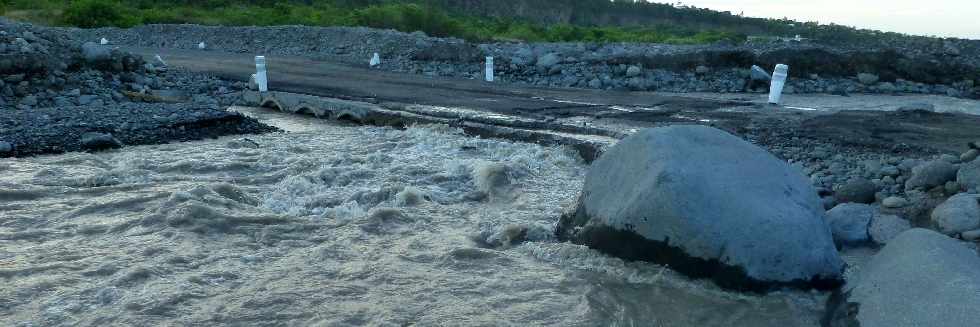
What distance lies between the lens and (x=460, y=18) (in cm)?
4706

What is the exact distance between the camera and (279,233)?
5.89 metres

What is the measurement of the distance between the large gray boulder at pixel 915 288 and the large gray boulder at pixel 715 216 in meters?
0.39

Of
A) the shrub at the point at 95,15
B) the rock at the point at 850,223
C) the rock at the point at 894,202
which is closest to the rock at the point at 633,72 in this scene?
the rock at the point at 894,202

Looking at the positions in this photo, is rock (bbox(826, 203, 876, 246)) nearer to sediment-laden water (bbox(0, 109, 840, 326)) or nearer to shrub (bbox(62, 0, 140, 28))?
sediment-laden water (bbox(0, 109, 840, 326))

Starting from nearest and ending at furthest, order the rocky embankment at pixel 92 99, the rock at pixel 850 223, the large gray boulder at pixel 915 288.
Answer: the large gray boulder at pixel 915 288
the rock at pixel 850 223
the rocky embankment at pixel 92 99

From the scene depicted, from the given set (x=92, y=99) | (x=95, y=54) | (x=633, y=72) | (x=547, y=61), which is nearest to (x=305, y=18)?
(x=547, y=61)

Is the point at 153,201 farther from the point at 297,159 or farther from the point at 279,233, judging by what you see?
the point at 297,159

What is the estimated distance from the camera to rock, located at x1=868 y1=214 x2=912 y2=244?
5469 mm

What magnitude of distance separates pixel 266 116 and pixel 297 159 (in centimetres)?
351

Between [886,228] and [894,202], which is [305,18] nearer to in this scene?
[894,202]

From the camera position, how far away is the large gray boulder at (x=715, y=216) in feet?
15.3

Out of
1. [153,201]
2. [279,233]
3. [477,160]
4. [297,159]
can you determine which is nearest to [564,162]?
[477,160]

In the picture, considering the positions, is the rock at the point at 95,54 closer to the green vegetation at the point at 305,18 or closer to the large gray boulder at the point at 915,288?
the large gray boulder at the point at 915,288

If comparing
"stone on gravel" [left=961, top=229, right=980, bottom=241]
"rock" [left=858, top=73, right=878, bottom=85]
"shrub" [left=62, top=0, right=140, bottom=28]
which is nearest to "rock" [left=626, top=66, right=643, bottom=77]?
"rock" [left=858, top=73, right=878, bottom=85]
